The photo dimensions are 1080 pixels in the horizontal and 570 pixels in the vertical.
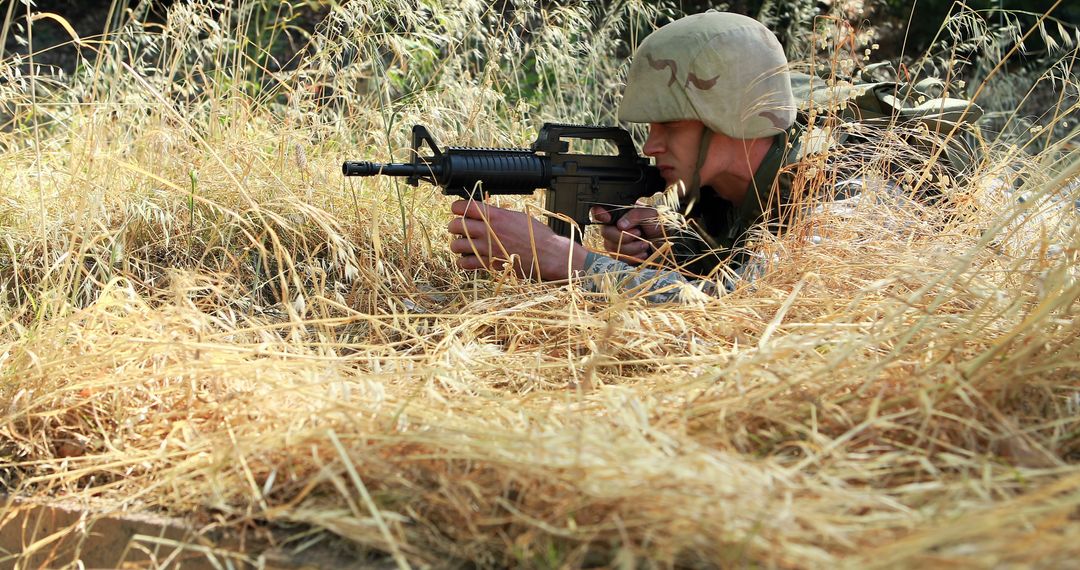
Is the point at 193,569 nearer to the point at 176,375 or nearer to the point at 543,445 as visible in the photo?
the point at 176,375

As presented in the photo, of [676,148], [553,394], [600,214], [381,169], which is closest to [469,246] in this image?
[381,169]

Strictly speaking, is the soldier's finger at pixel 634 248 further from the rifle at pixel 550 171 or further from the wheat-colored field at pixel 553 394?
the wheat-colored field at pixel 553 394

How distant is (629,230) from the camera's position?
7.79ft

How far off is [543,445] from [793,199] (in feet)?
4.18

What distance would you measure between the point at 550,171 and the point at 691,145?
368 millimetres

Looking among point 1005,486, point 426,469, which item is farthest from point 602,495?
point 1005,486

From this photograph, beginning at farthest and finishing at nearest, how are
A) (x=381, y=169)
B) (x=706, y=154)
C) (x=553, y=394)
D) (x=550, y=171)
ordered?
(x=706, y=154) < (x=550, y=171) < (x=381, y=169) < (x=553, y=394)

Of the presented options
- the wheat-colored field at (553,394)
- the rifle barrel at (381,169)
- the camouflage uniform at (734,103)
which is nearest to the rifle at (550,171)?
the rifle barrel at (381,169)

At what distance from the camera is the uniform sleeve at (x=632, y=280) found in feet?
6.32

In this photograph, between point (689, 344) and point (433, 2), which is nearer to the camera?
point (689, 344)

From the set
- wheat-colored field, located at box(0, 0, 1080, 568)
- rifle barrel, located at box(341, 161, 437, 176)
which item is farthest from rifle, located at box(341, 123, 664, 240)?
wheat-colored field, located at box(0, 0, 1080, 568)

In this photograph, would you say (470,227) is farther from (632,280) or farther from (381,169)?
(632,280)

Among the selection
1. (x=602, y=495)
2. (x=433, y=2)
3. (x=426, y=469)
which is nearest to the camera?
(x=602, y=495)

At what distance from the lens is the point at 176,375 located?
4.95 ft
